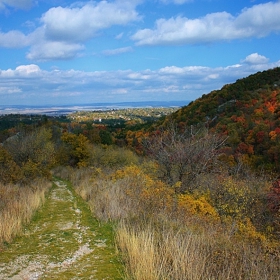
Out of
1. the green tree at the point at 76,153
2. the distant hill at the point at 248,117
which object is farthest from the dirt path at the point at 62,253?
the green tree at the point at 76,153

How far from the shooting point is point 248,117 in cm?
4809

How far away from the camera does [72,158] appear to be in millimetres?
37156

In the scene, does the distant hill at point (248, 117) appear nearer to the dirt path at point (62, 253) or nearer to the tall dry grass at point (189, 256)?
the dirt path at point (62, 253)

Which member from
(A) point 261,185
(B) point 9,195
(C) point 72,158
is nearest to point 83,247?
(B) point 9,195

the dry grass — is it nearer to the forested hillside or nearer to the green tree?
the forested hillside

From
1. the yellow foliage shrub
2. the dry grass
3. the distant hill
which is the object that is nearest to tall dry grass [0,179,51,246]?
the dry grass

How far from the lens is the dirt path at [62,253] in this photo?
4965mm

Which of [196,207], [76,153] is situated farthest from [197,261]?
[76,153]

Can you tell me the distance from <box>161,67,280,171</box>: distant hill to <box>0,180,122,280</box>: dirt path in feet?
81.3

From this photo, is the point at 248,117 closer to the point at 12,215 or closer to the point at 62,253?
the point at 12,215

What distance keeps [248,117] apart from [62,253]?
153 ft

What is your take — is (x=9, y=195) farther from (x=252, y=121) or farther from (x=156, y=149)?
(x=252, y=121)

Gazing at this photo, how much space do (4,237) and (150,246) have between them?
363cm

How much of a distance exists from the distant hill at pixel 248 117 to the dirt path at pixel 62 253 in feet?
81.3
